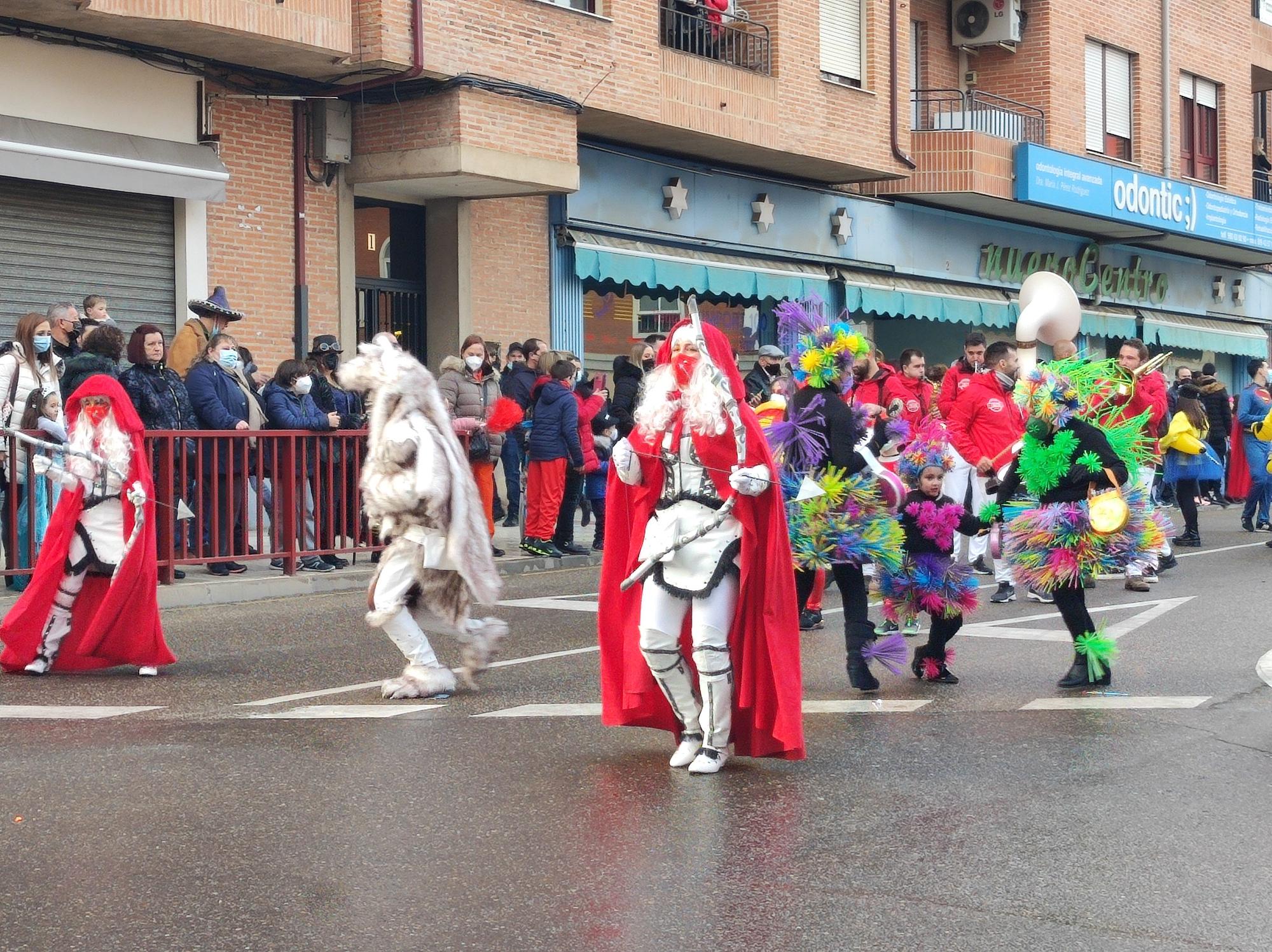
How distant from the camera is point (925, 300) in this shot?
27.4m

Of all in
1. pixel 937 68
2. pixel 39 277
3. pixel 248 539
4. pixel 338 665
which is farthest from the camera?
pixel 937 68

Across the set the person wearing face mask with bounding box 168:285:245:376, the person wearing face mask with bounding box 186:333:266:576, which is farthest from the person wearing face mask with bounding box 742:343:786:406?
the person wearing face mask with bounding box 168:285:245:376

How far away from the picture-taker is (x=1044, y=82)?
29797 mm

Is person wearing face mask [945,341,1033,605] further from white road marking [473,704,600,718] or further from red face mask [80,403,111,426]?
red face mask [80,403,111,426]

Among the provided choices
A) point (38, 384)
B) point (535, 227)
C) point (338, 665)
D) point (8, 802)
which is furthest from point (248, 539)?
point (535, 227)

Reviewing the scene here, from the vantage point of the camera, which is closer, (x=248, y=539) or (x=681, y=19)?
(x=248, y=539)

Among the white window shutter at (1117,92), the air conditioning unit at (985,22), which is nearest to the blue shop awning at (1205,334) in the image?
the white window shutter at (1117,92)

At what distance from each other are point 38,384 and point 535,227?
9.24 m

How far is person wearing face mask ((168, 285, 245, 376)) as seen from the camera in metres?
14.2

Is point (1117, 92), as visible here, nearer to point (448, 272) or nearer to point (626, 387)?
point (448, 272)

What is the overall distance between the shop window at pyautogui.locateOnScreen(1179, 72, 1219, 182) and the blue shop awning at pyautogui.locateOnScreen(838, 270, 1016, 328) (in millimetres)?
7474

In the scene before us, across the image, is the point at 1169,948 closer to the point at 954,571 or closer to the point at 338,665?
the point at 954,571

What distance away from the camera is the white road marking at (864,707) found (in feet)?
27.3

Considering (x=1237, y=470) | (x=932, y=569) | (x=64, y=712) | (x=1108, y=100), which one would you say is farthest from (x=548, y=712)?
(x=1108, y=100)
